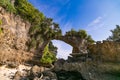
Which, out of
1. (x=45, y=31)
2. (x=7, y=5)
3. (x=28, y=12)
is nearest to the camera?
(x=7, y=5)

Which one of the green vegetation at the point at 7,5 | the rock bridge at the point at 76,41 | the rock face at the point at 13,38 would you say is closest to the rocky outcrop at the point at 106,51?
the rock face at the point at 13,38

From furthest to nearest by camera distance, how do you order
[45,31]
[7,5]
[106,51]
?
1. [45,31]
2. [7,5]
3. [106,51]

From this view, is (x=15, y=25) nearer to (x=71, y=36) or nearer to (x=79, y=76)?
(x=71, y=36)

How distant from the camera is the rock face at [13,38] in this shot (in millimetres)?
21406

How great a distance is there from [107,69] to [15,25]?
14931mm

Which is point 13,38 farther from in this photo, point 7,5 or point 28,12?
point 28,12

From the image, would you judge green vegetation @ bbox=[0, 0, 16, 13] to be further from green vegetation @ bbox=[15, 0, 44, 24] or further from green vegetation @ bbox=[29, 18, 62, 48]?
green vegetation @ bbox=[29, 18, 62, 48]

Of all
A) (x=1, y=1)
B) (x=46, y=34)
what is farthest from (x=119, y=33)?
(x=1, y=1)

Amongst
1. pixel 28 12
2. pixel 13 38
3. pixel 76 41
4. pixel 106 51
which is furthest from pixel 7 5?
pixel 106 51

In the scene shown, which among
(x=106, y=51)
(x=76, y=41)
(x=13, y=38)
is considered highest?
(x=76, y=41)

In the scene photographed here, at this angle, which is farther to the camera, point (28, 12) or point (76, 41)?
point (76, 41)

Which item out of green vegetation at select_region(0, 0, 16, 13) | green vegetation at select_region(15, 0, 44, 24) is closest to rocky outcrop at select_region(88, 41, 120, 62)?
green vegetation at select_region(0, 0, 16, 13)

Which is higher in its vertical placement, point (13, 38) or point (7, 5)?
point (7, 5)

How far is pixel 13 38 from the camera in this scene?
22891 mm
